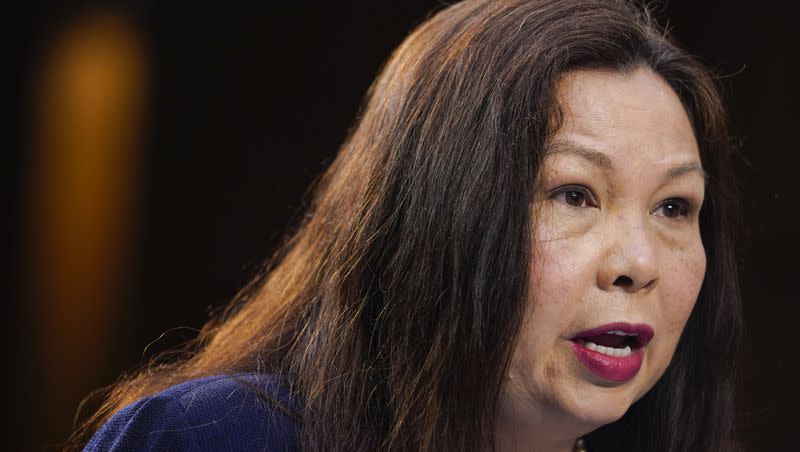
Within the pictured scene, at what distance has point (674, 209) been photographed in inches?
59.7

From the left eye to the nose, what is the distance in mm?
84

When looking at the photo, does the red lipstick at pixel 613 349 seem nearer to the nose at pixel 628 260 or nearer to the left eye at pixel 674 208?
the nose at pixel 628 260

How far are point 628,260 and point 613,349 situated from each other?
12cm

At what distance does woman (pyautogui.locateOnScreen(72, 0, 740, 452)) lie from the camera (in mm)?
1366

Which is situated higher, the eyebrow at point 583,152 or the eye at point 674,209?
the eyebrow at point 583,152

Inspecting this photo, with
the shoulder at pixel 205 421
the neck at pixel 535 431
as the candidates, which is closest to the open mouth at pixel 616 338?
the neck at pixel 535 431

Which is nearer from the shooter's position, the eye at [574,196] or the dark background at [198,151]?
the eye at [574,196]

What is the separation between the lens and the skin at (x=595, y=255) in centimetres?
138

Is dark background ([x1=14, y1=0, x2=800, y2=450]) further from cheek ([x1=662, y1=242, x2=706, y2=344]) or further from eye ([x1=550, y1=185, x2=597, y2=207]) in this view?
eye ([x1=550, y1=185, x2=597, y2=207])

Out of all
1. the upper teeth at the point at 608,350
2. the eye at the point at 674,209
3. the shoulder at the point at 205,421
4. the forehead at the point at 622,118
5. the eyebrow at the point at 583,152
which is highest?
the forehead at the point at 622,118

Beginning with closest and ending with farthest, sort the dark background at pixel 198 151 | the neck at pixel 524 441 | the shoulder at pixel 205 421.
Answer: the shoulder at pixel 205 421 → the neck at pixel 524 441 → the dark background at pixel 198 151

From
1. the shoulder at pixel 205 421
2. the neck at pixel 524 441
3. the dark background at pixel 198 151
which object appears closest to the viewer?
the shoulder at pixel 205 421

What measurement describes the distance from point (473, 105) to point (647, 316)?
0.37 m

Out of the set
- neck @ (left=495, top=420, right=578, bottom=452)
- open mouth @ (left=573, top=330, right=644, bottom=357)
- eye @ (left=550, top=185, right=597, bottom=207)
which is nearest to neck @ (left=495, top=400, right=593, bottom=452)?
neck @ (left=495, top=420, right=578, bottom=452)
